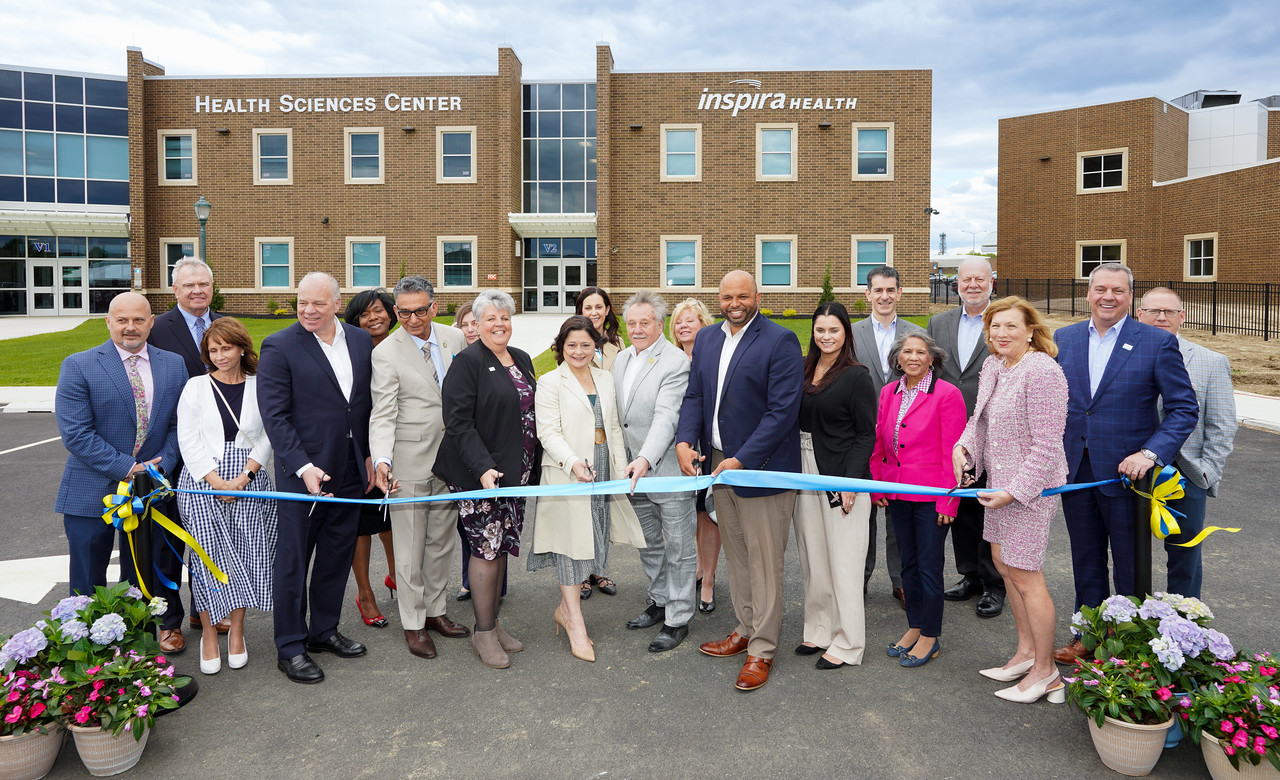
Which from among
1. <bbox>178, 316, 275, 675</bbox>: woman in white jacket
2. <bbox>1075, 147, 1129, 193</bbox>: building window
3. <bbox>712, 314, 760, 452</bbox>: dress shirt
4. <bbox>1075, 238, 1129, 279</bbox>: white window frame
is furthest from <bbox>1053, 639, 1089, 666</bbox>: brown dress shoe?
<bbox>1075, 147, 1129, 193</bbox>: building window

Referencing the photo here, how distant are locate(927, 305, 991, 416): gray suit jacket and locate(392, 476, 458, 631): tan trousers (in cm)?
346

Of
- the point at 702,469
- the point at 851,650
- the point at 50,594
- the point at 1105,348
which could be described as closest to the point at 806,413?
the point at 702,469

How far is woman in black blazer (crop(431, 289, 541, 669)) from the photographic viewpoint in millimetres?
4594

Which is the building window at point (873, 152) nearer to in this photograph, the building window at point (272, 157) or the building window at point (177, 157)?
the building window at point (272, 157)

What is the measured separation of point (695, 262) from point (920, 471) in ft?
86.9

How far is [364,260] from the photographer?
3141 centimetres

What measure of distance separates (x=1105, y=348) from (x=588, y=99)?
100.0 feet

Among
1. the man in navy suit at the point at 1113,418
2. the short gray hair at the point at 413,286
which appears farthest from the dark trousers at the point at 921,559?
the short gray hair at the point at 413,286

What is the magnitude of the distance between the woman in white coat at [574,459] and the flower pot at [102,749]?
86.7 inches

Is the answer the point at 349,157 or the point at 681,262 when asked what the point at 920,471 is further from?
the point at 349,157

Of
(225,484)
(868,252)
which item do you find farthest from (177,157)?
(225,484)

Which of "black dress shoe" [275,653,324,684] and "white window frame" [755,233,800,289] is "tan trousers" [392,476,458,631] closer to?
"black dress shoe" [275,653,324,684]

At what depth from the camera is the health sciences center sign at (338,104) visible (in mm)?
30766

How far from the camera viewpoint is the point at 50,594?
18.2 feet
